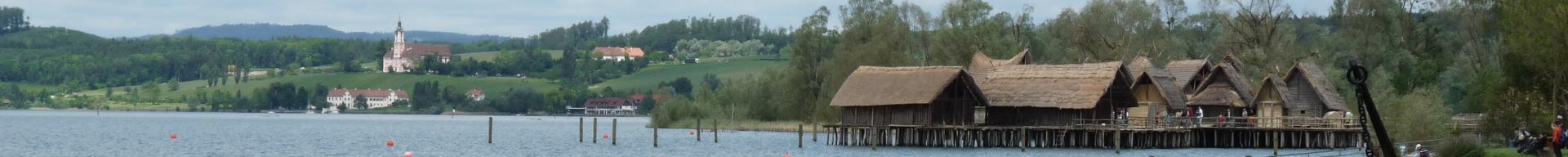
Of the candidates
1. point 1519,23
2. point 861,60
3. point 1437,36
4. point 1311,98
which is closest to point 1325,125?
point 1311,98

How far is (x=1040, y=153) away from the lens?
209 feet

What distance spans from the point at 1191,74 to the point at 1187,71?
0.45 meters

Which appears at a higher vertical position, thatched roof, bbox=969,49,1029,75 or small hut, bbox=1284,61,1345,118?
thatched roof, bbox=969,49,1029,75

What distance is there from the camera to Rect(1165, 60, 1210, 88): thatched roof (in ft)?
251

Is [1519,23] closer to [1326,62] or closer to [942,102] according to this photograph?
[942,102]

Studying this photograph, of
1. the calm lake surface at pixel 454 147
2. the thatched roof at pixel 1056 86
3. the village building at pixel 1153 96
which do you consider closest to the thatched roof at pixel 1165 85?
the village building at pixel 1153 96

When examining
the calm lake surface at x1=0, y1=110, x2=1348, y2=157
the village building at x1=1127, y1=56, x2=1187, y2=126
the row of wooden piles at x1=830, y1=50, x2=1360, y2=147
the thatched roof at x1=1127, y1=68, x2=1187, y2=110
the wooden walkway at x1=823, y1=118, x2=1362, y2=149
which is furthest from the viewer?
the thatched roof at x1=1127, y1=68, x2=1187, y2=110

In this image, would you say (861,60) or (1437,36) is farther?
(1437,36)

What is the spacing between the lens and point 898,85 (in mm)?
65062

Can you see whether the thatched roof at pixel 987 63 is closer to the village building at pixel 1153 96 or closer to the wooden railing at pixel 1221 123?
the village building at pixel 1153 96

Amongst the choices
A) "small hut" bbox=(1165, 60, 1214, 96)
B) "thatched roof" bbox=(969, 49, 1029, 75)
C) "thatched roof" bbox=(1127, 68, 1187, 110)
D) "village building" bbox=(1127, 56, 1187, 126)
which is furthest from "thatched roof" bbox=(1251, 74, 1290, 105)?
"thatched roof" bbox=(969, 49, 1029, 75)

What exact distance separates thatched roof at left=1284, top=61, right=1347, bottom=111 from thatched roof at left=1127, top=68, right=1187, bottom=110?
4592 mm

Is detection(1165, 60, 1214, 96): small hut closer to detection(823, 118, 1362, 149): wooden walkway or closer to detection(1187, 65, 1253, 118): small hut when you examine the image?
detection(1187, 65, 1253, 118): small hut

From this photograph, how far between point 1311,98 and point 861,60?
20.1m
